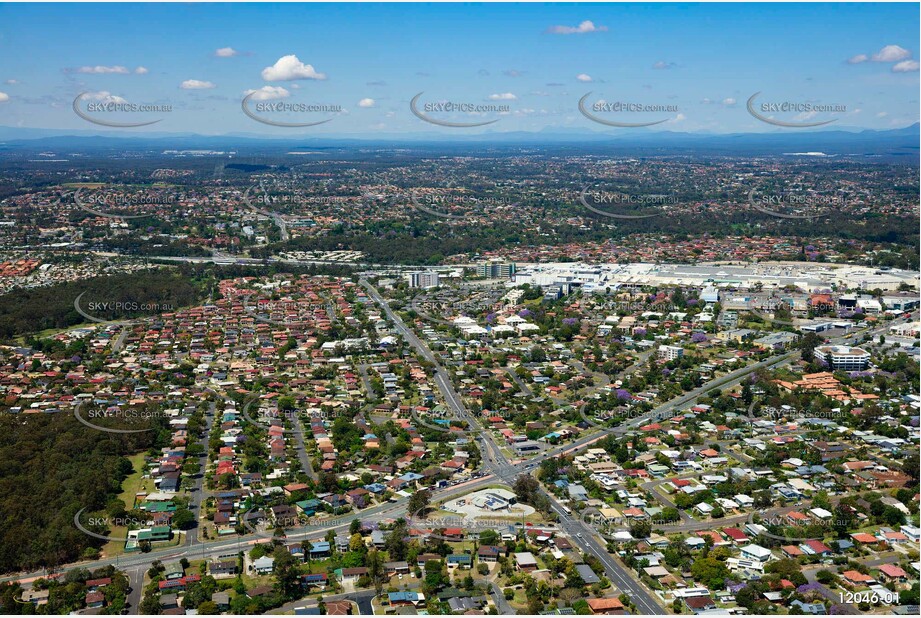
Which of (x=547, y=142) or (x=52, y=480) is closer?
(x=52, y=480)

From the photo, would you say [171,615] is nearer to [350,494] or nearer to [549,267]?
[350,494]

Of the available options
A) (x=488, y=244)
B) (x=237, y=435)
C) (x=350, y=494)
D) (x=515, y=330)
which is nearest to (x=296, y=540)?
(x=350, y=494)

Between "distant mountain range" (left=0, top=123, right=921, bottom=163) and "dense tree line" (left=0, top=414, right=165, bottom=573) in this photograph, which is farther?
"distant mountain range" (left=0, top=123, right=921, bottom=163)

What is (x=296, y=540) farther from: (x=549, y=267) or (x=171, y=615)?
(x=549, y=267)

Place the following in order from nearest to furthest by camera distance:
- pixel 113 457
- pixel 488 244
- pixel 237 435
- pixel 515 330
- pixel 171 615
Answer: pixel 171 615, pixel 113 457, pixel 237 435, pixel 515 330, pixel 488 244

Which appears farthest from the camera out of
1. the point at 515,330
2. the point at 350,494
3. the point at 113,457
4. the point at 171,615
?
the point at 515,330

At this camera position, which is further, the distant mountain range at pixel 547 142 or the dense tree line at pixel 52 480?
the distant mountain range at pixel 547 142

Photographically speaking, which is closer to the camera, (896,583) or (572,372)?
(896,583)

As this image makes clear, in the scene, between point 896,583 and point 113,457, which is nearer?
point 896,583

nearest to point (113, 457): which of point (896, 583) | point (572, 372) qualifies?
point (572, 372)
